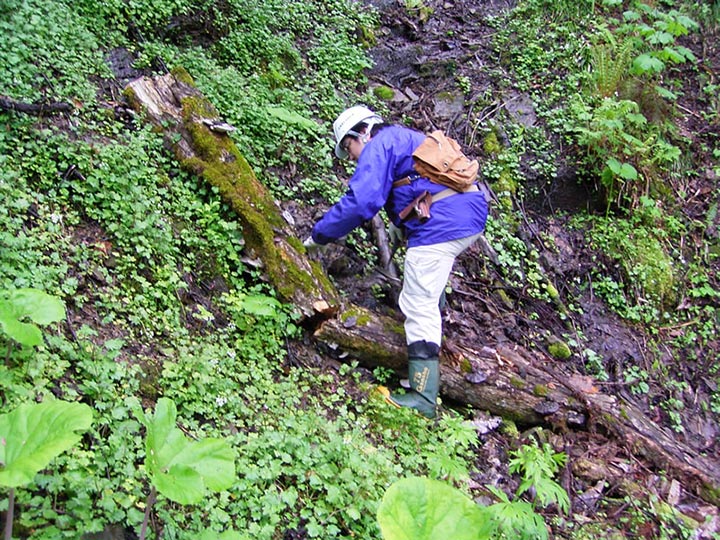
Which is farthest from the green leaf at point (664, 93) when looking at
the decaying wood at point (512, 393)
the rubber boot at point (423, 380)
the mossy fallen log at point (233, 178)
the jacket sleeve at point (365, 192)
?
the mossy fallen log at point (233, 178)

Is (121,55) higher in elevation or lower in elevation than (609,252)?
higher

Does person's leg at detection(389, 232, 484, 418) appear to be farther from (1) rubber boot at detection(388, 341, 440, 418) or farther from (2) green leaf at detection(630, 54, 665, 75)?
(2) green leaf at detection(630, 54, 665, 75)

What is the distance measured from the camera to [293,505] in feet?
11.0

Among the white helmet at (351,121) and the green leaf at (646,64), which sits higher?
the green leaf at (646,64)

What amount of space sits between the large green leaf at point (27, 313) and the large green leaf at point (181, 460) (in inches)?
36.7

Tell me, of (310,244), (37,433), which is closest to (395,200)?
(310,244)

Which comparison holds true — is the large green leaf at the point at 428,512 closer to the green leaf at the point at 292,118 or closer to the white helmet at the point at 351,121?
the white helmet at the point at 351,121

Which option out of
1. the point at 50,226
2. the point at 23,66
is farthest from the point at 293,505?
the point at 23,66

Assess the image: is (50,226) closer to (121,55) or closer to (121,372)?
(121,372)

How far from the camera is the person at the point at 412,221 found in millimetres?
4875

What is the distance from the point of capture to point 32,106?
5.06 meters

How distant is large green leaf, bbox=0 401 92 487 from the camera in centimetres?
199

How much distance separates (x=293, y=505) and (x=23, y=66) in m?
4.82

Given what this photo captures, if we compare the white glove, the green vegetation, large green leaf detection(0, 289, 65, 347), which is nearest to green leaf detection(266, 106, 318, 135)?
the white glove
